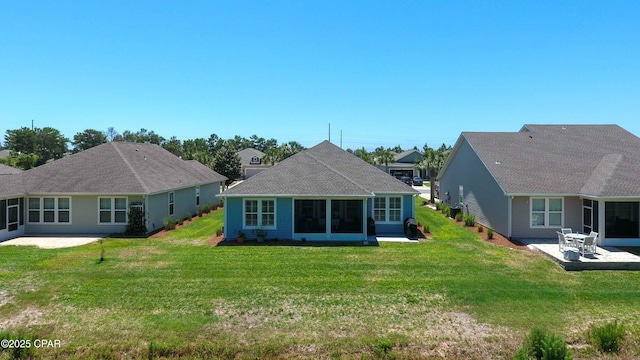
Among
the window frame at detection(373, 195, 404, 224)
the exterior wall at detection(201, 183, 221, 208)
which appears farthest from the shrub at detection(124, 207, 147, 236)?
the window frame at detection(373, 195, 404, 224)

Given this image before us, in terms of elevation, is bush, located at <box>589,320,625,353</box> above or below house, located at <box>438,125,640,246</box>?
below

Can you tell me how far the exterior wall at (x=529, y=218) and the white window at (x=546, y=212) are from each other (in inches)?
6.8

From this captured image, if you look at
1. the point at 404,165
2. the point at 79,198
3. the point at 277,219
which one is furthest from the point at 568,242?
the point at 404,165

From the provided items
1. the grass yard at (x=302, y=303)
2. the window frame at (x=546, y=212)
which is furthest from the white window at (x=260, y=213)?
the window frame at (x=546, y=212)

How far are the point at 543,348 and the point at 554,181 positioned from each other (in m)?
14.2

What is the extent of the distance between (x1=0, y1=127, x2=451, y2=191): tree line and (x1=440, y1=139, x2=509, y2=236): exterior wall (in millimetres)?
6793

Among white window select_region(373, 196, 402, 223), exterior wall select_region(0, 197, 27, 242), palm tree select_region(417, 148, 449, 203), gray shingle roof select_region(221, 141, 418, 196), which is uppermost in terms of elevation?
palm tree select_region(417, 148, 449, 203)

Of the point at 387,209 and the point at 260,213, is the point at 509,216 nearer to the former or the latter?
the point at 387,209

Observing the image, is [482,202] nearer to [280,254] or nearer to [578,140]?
[578,140]

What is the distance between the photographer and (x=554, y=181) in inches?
759

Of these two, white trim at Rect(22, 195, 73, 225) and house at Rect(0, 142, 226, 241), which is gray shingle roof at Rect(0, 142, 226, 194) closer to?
house at Rect(0, 142, 226, 241)

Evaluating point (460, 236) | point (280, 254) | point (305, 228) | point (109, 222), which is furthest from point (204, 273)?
point (460, 236)

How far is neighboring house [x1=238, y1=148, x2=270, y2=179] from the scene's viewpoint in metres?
63.2

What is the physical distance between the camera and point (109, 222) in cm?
2020
